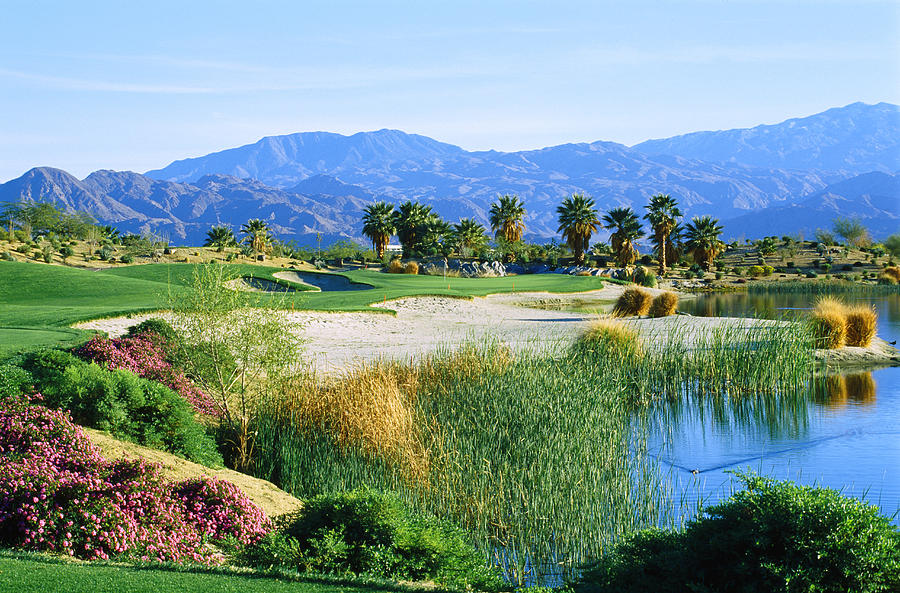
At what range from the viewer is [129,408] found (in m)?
11.4

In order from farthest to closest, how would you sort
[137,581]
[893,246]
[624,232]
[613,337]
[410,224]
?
1. [893,246]
2. [410,224]
3. [624,232]
4. [613,337]
5. [137,581]

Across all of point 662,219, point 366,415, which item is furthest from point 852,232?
point 366,415

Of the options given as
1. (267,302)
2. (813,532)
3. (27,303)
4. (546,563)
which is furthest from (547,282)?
(813,532)

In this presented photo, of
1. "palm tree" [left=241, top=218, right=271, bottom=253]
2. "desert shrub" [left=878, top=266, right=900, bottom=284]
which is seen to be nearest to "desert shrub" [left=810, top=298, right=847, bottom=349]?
"desert shrub" [left=878, top=266, right=900, bottom=284]

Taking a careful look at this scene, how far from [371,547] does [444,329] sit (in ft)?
65.5

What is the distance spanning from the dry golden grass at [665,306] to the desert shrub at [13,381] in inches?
948

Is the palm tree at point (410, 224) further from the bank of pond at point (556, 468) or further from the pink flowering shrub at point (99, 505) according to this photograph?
the pink flowering shrub at point (99, 505)

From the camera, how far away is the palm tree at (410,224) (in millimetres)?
76125

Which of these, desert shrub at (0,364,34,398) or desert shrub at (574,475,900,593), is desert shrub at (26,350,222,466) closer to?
desert shrub at (0,364,34,398)

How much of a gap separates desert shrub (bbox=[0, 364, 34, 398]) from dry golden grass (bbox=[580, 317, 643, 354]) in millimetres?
12071

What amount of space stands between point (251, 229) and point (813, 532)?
73.1m

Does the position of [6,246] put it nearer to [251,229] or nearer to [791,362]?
[251,229]

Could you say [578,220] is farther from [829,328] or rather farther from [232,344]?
[232,344]

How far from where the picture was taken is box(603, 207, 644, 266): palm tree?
234 ft
